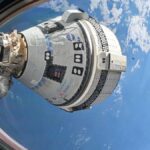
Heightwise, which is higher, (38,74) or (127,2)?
(127,2)

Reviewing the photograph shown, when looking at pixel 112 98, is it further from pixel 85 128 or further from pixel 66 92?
pixel 66 92

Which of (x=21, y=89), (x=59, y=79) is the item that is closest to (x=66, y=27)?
(x=59, y=79)

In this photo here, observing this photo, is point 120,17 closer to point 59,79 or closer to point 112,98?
point 112,98

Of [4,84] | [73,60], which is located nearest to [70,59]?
[73,60]

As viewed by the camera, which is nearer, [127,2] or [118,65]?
[118,65]

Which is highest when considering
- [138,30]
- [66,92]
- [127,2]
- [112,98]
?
[127,2]

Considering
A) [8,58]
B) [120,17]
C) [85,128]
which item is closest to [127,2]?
[120,17]

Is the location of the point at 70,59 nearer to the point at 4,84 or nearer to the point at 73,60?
the point at 73,60
